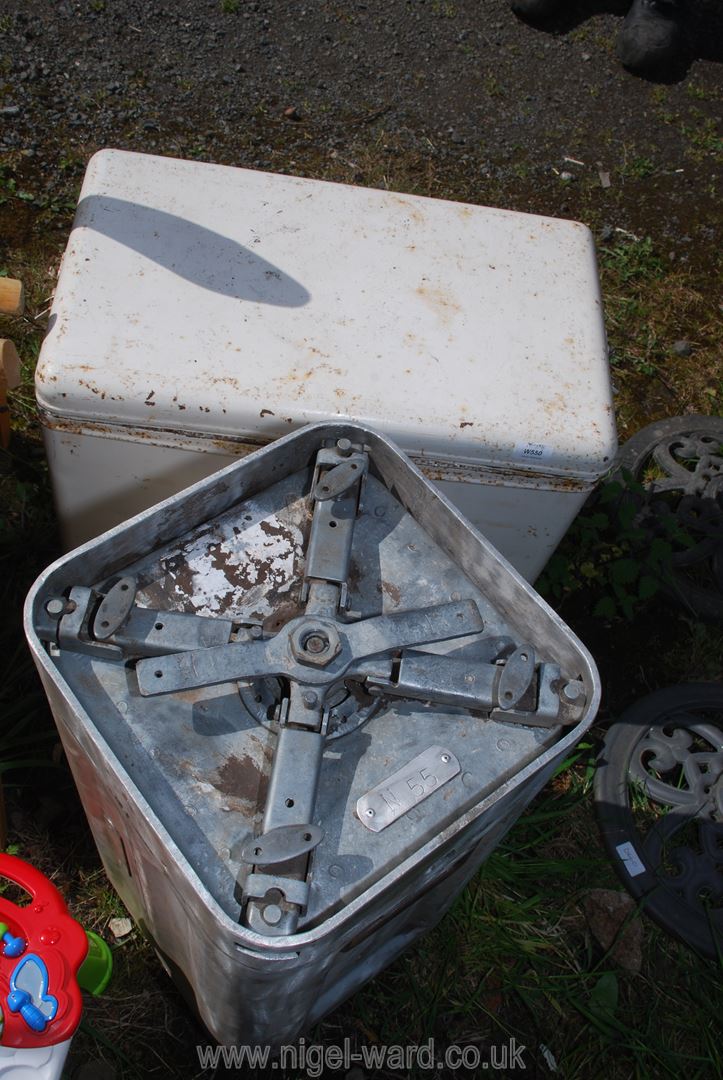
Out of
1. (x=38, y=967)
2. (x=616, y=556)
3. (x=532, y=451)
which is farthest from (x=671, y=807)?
(x=38, y=967)

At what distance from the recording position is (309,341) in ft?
5.12

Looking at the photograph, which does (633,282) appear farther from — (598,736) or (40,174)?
(40,174)

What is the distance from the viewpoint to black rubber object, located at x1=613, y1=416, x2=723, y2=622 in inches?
93.4

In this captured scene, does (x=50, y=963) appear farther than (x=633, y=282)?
No

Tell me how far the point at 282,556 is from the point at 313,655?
275 millimetres

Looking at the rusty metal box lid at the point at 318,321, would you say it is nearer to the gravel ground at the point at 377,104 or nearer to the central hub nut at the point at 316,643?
the central hub nut at the point at 316,643

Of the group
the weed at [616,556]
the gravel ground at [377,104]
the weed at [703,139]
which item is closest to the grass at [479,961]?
the weed at [616,556]

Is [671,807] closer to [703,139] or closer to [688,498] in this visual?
[688,498]

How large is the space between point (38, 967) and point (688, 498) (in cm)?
198

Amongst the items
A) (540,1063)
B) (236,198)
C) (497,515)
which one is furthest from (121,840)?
(236,198)

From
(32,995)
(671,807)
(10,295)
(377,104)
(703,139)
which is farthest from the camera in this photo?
(703,139)

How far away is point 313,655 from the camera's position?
1131 millimetres

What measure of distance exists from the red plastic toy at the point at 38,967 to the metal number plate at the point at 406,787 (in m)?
0.41

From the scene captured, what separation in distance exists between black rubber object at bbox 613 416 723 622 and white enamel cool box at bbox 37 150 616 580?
76 cm
